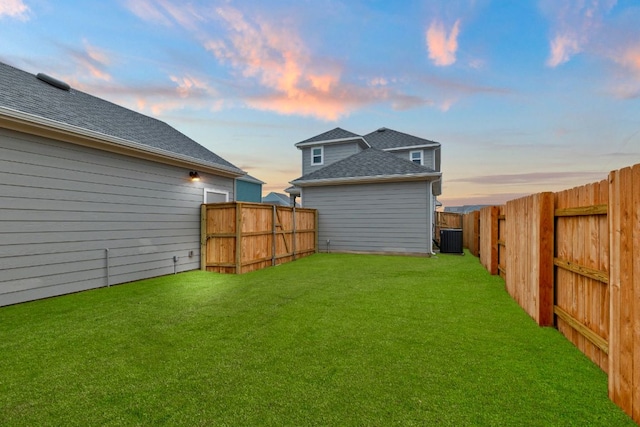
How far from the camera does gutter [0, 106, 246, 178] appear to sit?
4.76 meters

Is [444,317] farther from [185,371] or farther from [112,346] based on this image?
[112,346]

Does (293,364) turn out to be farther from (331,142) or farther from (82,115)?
(331,142)

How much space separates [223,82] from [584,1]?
438 inches

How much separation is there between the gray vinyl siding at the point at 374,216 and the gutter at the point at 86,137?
5716 millimetres

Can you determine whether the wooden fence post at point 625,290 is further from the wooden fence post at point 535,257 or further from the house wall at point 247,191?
the house wall at point 247,191

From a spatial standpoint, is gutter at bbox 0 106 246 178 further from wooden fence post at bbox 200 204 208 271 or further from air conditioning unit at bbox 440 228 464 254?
air conditioning unit at bbox 440 228 464 254

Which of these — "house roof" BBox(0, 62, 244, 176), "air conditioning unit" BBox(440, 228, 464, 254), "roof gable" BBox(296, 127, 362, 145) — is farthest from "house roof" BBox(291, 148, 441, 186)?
"house roof" BBox(0, 62, 244, 176)

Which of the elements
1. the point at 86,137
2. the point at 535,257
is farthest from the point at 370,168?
the point at 86,137

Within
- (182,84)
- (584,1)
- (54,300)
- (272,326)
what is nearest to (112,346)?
(272,326)

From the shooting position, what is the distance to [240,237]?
7770mm

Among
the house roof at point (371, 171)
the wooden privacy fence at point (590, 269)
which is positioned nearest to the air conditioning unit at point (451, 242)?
the house roof at point (371, 171)

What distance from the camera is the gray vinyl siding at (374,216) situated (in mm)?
11211

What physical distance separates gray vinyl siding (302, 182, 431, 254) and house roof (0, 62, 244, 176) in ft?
15.2

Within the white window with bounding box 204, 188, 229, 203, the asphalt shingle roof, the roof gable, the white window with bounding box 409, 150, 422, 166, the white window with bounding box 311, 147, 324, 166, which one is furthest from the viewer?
the white window with bounding box 409, 150, 422, 166
